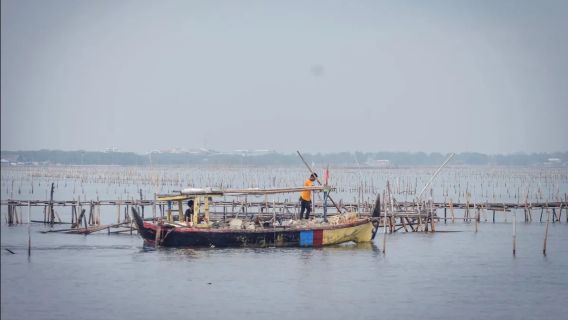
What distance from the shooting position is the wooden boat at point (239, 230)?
105 feet

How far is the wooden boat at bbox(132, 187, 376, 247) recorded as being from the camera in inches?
1265

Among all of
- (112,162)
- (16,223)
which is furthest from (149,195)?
(112,162)

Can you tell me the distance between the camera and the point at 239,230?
3253 centimetres

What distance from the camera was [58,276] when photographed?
2736 centimetres

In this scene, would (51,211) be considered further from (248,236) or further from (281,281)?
(281,281)

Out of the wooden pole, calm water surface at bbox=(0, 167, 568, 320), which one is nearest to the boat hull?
calm water surface at bbox=(0, 167, 568, 320)

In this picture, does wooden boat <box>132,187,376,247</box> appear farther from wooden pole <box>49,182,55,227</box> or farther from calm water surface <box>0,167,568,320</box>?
wooden pole <box>49,182,55,227</box>

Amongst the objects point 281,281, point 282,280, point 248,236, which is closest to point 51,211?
point 248,236

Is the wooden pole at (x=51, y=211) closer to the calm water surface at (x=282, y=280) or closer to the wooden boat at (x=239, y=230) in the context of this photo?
the calm water surface at (x=282, y=280)

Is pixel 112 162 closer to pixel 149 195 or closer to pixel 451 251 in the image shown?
pixel 149 195

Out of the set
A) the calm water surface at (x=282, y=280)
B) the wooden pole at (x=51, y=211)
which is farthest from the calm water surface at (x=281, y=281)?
the wooden pole at (x=51, y=211)

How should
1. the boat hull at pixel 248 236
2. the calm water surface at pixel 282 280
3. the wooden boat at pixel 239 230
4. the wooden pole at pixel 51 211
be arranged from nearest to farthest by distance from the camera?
the calm water surface at pixel 282 280
the wooden boat at pixel 239 230
the boat hull at pixel 248 236
the wooden pole at pixel 51 211

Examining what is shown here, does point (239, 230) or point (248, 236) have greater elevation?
point (239, 230)

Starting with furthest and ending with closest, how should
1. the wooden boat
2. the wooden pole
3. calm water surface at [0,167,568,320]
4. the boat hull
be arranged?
the wooden pole → the boat hull → the wooden boat → calm water surface at [0,167,568,320]
